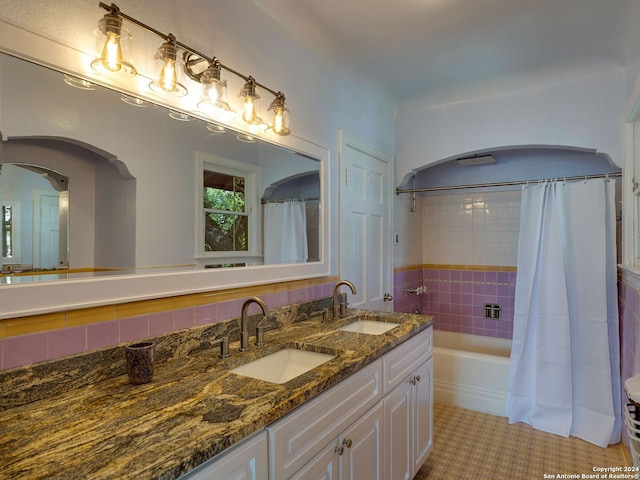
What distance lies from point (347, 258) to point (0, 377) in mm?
1861

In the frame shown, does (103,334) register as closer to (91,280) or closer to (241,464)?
(91,280)

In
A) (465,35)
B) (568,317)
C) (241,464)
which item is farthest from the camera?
(568,317)

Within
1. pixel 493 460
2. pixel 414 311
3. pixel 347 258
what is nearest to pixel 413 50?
pixel 347 258

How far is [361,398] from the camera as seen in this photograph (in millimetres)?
1455

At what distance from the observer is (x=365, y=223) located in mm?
2758

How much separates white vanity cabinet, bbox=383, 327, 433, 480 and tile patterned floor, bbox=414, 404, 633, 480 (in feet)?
0.71

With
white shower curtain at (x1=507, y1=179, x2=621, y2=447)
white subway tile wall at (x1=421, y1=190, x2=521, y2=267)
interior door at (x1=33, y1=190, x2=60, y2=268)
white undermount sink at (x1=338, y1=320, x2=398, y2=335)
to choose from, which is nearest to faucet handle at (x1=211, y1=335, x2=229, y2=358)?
interior door at (x1=33, y1=190, x2=60, y2=268)

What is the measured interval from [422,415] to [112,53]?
209 cm

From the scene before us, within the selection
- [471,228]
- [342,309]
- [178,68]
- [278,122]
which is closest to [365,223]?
[342,309]

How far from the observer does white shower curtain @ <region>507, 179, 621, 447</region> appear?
2.49 meters

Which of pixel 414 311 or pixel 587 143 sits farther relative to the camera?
pixel 414 311

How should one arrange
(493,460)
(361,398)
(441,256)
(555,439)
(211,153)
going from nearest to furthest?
(361,398) → (211,153) → (493,460) → (555,439) → (441,256)

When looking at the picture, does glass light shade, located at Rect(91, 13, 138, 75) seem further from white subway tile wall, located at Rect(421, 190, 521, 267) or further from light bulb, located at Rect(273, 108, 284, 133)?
white subway tile wall, located at Rect(421, 190, 521, 267)

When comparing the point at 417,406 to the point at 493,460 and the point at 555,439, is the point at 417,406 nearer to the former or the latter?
the point at 493,460
